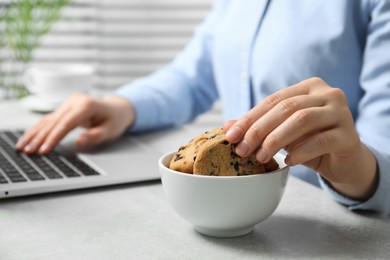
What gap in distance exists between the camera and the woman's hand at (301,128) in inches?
25.9

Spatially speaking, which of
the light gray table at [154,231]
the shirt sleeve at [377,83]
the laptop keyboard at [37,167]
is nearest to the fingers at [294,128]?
the light gray table at [154,231]

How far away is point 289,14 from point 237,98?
24cm

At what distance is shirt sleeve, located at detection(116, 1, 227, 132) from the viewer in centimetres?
129

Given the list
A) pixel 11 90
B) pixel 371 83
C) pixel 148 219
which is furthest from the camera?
pixel 11 90

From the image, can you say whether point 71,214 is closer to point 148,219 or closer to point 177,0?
point 148,219

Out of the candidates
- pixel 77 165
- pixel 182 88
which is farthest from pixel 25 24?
pixel 77 165

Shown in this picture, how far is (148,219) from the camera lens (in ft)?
2.49

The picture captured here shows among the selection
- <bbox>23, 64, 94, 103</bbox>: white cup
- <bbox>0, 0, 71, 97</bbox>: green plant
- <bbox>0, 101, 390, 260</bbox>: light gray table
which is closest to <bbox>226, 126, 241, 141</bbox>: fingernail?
<bbox>0, 101, 390, 260</bbox>: light gray table

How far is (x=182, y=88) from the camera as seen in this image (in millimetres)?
1382

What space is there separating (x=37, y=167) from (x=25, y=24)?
47.1 inches

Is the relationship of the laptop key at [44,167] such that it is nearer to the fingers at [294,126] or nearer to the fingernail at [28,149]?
the fingernail at [28,149]

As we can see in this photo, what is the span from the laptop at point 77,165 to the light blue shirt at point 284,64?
0.12 metres

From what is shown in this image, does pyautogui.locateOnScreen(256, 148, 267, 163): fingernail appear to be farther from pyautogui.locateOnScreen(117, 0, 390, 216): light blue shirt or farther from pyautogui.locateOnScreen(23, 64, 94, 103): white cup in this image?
pyautogui.locateOnScreen(23, 64, 94, 103): white cup

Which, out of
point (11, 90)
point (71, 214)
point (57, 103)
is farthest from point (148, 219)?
point (11, 90)
